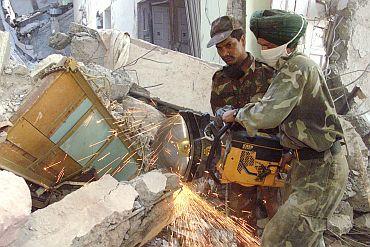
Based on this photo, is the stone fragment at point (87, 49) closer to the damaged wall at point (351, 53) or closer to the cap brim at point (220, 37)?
the cap brim at point (220, 37)

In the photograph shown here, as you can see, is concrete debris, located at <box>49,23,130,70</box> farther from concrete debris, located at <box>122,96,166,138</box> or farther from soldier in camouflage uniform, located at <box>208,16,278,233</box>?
soldier in camouflage uniform, located at <box>208,16,278,233</box>

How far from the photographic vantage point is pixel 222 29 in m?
3.19

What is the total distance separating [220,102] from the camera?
342cm

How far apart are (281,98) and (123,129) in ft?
6.73

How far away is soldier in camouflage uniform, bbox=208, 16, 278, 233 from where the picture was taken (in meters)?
3.17

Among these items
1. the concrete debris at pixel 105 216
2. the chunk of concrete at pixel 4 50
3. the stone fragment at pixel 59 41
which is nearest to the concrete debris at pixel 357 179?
the concrete debris at pixel 105 216

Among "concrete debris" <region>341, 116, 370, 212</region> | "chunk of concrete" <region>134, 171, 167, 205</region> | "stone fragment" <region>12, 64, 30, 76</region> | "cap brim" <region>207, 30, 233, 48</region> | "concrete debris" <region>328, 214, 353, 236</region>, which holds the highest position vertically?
"cap brim" <region>207, 30, 233, 48</region>

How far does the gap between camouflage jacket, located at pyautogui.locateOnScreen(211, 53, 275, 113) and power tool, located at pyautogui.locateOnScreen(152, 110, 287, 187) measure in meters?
0.72

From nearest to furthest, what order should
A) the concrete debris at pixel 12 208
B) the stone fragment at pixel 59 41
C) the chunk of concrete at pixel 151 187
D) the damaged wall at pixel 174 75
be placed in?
the concrete debris at pixel 12 208
the chunk of concrete at pixel 151 187
the damaged wall at pixel 174 75
the stone fragment at pixel 59 41

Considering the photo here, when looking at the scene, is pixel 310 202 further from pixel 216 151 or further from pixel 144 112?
pixel 144 112

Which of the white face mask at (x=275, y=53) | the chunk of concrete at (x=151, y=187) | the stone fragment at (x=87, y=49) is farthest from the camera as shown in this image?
the stone fragment at (x=87, y=49)

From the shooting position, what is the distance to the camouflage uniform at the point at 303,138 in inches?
84.6

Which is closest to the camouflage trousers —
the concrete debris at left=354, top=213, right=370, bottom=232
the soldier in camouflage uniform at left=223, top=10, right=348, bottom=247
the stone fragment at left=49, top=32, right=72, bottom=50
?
the soldier in camouflage uniform at left=223, top=10, right=348, bottom=247

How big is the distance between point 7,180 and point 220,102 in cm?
206
